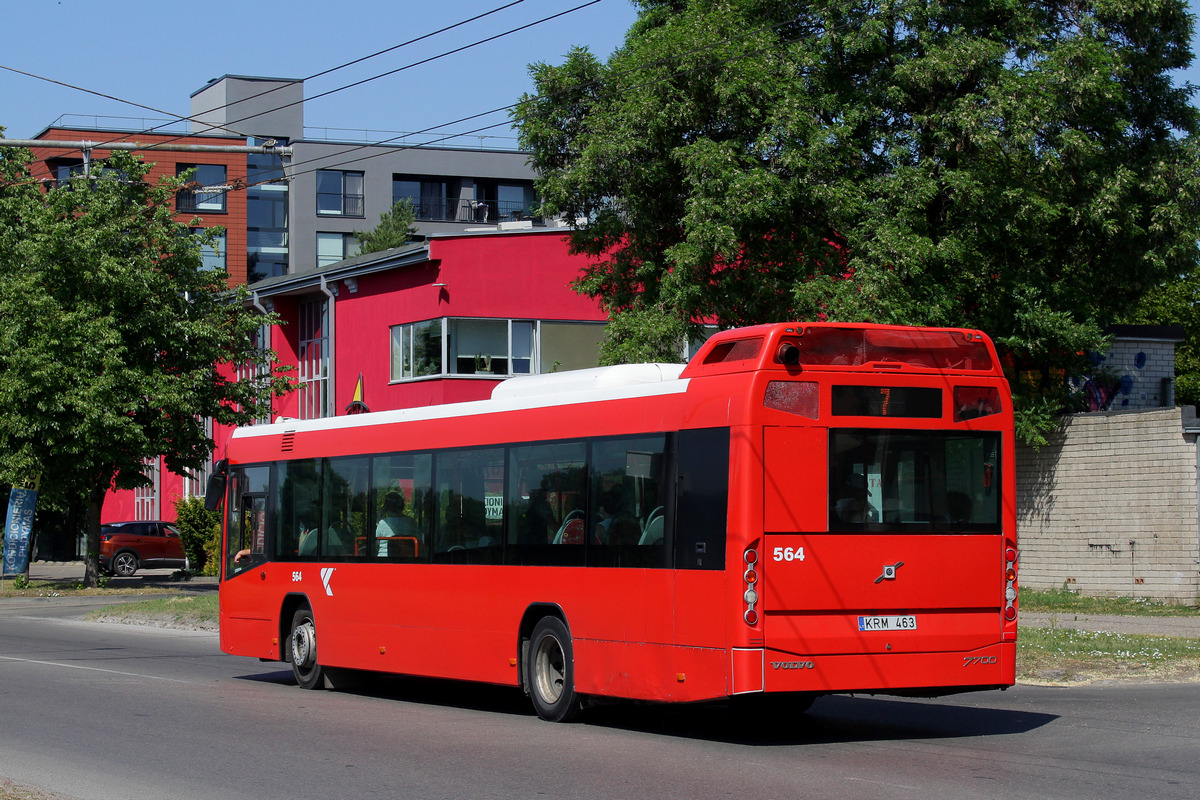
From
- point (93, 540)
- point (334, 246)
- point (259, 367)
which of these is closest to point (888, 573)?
point (93, 540)

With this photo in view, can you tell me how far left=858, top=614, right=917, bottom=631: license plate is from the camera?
9930mm

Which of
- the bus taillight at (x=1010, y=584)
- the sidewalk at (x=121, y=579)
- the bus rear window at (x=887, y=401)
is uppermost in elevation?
the bus rear window at (x=887, y=401)

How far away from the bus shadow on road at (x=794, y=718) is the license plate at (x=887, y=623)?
3.25 feet

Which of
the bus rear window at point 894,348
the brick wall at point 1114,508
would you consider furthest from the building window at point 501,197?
the bus rear window at point 894,348

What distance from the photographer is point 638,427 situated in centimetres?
1088

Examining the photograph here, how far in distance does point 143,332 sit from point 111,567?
11375mm

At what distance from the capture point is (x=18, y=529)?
35156mm

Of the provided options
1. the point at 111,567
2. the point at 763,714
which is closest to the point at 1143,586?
the point at 763,714

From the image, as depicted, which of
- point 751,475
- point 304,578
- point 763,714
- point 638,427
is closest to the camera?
point 751,475

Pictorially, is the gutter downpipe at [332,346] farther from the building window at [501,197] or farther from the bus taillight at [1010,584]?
the building window at [501,197]

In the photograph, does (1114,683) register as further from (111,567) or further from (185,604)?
(111,567)

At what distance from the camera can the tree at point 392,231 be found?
225 feet

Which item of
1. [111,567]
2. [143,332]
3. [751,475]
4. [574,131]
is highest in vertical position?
[574,131]

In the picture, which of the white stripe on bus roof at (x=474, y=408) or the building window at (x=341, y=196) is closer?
the white stripe on bus roof at (x=474, y=408)
